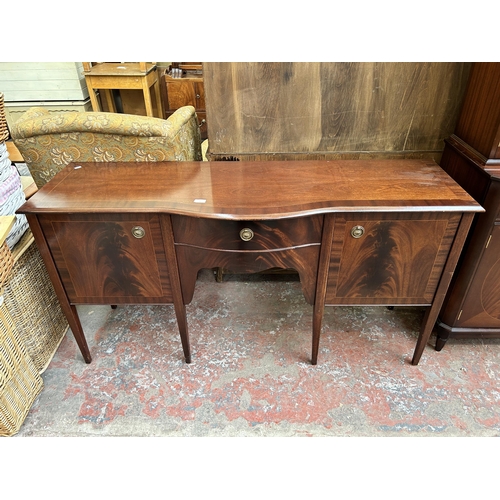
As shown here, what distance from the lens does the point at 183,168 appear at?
1469 mm

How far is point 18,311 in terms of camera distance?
1419 millimetres

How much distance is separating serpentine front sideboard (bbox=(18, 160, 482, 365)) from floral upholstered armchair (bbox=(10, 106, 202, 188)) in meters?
0.26

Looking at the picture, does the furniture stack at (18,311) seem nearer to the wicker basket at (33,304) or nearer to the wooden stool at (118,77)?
the wicker basket at (33,304)

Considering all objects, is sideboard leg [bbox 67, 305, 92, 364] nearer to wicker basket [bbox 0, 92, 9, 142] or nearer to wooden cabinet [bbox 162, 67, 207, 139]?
wicker basket [bbox 0, 92, 9, 142]

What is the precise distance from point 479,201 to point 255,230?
2.71ft

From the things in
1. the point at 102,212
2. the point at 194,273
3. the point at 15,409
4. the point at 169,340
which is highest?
the point at 102,212

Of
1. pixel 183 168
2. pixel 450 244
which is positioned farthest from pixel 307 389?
pixel 183 168

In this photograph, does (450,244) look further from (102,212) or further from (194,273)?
(102,212)

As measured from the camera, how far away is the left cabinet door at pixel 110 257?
1220 mm

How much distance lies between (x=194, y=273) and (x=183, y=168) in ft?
1.42

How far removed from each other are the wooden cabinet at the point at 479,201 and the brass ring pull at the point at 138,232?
1193mm

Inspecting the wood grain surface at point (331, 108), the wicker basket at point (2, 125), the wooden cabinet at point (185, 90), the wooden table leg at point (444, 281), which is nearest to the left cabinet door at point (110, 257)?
the wicker basket at point (2, 125)

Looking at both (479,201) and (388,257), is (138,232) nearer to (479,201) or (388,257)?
(388,257)

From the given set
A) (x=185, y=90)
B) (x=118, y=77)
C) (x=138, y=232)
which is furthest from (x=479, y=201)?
(x=118, y=77)
